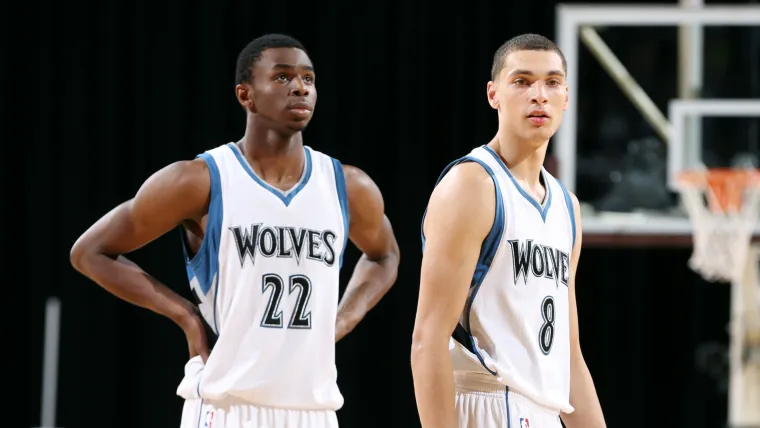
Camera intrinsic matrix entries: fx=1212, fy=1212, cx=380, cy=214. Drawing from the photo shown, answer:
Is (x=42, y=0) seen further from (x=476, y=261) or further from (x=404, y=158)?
(x=476, y=261)

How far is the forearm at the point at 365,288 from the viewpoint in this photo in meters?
4.03

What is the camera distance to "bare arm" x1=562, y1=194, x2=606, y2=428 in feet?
11.1

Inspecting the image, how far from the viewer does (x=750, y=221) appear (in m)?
6.95

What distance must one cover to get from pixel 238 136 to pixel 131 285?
5292 mm

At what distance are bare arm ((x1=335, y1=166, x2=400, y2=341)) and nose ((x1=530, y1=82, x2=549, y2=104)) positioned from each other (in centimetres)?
96

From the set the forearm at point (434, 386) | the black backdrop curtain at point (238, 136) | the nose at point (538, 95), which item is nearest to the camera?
the forearm at point (434, 386)

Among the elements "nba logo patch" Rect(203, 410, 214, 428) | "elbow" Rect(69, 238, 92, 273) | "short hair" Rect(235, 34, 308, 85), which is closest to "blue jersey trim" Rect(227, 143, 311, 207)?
"short hair" Rect(235, 34, 308, 85)

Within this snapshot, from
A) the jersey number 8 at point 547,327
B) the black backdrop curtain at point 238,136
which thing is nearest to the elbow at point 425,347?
the jersey number 8 at point 547,327

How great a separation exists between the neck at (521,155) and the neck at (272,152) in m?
0.88

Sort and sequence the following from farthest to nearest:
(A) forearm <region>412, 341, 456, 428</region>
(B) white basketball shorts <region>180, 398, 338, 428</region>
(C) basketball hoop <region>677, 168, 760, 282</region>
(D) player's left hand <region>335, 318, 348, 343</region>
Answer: (C) basketball hoop <region>677, 168, 760, 282</region> < (D) player's left hand <region>335, 318, 348, 343</region> < (B) white basketball shorts <region>180, 398, 338, 428</region> < (A) forearm <region>412, 341, 456, 428</region>

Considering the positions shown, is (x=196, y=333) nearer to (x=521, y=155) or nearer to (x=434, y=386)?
(x=434, y=386)

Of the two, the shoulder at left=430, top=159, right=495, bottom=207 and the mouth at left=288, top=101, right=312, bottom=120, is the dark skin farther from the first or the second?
the shoulder at left=430, top=159, right=495, bottom=207

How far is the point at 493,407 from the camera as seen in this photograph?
3.15 meters

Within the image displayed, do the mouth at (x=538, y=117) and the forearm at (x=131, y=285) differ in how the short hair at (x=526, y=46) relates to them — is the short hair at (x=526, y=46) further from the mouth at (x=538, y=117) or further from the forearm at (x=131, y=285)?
the forearm at (x=131, y=285)
